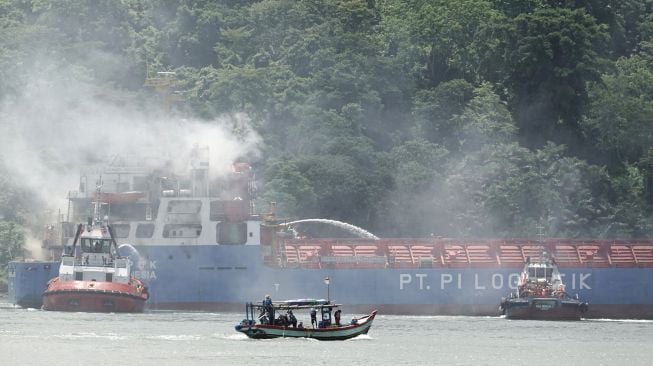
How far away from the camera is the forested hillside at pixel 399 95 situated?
525 ft

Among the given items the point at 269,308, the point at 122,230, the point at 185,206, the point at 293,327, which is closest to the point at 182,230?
the point at 185,206

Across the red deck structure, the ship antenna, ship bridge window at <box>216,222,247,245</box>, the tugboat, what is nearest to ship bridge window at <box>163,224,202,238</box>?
ship bridge window at <box>216,222,247,245</box>

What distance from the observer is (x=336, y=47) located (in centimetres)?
18288

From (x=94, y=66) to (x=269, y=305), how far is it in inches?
3260

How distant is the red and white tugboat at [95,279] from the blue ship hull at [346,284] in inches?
166

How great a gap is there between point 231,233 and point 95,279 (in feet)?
32.0

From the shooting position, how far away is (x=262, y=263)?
124062mm

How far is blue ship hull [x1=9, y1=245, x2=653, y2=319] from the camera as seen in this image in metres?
123

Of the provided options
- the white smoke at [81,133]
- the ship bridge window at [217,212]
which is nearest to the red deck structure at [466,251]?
the ship bridge window at [217,212]

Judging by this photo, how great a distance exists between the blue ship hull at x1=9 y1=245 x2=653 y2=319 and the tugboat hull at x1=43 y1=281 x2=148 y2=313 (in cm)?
575

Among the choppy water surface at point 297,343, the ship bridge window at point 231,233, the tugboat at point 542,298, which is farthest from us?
the ship bridge window at point 231,233

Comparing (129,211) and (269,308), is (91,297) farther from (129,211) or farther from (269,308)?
(269,308)

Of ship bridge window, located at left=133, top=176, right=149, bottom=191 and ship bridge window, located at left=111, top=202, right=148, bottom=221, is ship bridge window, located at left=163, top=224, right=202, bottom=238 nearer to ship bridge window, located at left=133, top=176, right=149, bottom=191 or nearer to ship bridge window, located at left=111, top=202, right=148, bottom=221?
ship bridge window, located at left=111, top=202, right=148, bottom=221

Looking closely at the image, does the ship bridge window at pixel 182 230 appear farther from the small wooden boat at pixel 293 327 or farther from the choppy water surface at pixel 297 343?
the small wooden boat at pixel 293 327
